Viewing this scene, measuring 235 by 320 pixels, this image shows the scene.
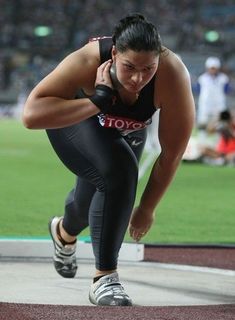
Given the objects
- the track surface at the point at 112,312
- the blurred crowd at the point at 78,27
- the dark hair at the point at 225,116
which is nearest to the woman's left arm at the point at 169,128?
the track surface at the point at 112,312

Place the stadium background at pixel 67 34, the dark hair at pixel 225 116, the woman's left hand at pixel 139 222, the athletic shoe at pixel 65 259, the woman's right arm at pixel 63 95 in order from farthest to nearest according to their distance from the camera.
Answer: the stadium background at pixel 67 34, the dark hair at pixel 225 116, the athletic shoe at pixel 65 259, the woman's left hand at pixel 139 222, the woman's right arm at pixel 63 95

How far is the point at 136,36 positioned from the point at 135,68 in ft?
0.45

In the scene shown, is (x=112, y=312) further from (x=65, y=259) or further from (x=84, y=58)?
(x=65, y=259)

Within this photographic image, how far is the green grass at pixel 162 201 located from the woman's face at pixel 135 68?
126 inches

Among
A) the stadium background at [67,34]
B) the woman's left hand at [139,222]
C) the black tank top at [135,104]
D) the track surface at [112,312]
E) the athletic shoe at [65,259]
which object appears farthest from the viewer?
the stadium background at [67,34]

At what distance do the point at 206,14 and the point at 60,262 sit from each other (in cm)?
3615

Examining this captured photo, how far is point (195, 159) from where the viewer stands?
15242 mm

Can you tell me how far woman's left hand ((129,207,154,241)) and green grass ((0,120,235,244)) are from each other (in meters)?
2.37

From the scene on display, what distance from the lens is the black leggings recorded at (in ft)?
13.9

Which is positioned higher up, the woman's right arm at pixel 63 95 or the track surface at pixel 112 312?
Answer: the woman's right arm at pixel 63 95

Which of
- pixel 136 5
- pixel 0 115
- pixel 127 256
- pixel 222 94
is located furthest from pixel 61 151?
pixel 136 5

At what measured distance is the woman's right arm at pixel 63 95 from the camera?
4070mm

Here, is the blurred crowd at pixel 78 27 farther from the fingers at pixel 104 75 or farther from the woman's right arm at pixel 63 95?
the fingers at pixel 104 75

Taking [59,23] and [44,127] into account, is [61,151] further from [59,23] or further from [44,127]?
[59,23]
